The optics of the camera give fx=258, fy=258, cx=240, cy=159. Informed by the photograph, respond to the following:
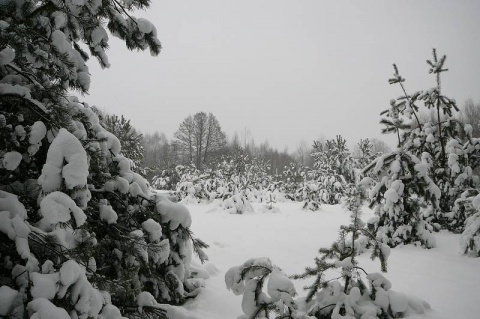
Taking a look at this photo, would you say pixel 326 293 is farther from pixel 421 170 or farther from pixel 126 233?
pixel 421 170

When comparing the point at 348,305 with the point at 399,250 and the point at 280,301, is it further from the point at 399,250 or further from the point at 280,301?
the point at 399,250

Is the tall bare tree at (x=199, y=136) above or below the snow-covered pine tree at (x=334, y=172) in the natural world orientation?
above

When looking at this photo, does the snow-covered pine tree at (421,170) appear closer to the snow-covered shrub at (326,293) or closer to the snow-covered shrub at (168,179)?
the snow-covered shrub at (326,293)

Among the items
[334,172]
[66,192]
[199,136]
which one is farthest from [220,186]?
[199,136]

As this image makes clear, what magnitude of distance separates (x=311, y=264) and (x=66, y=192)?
4.22 metres

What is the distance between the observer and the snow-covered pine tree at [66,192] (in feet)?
4.27

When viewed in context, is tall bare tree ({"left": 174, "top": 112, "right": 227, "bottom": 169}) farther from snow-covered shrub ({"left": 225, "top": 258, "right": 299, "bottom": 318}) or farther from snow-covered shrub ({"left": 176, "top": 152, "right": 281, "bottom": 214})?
snow-covered shrub ({"left": 225, "top": 258, "right": 299, "bottom": 318})

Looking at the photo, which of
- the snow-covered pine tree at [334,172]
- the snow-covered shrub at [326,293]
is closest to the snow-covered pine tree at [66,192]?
the snow-covered shrub at [326,293]

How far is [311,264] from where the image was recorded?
456 cm

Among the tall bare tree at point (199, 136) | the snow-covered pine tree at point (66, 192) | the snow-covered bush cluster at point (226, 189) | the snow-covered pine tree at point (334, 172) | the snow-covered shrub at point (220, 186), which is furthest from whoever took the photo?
the tall bare tree at point (199, 136)

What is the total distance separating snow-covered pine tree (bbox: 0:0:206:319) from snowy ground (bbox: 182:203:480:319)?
743 mm

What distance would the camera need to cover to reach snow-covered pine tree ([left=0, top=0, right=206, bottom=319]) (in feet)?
4.27

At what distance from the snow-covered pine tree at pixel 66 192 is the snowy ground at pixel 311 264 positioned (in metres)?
0.74

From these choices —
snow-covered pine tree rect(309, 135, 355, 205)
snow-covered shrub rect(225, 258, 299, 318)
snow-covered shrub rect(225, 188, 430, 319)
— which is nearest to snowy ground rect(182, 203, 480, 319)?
snow-covered shrub rect(225, 188, 430, 319)
